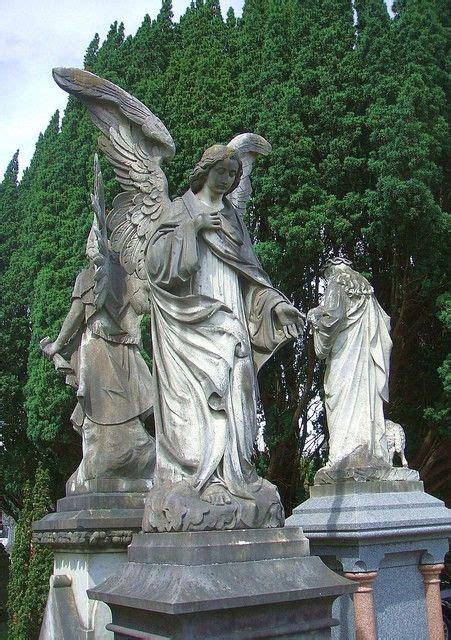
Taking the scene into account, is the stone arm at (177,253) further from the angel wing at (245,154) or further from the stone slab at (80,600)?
the stone slab at (80,600)

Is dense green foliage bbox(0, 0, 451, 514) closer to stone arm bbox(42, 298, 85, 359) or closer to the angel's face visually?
stone arm bbox(42, 298, 85, 359)

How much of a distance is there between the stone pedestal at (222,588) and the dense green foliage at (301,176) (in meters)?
8.83

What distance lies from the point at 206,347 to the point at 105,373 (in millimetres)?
2144

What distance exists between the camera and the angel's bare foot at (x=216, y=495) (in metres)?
3.73

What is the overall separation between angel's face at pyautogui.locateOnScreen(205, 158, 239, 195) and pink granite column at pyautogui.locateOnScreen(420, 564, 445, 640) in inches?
159

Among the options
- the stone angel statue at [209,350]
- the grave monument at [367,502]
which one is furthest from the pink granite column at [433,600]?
the stone angel statue at [209,350]

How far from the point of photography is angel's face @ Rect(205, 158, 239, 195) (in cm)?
447

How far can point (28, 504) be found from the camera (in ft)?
49.3


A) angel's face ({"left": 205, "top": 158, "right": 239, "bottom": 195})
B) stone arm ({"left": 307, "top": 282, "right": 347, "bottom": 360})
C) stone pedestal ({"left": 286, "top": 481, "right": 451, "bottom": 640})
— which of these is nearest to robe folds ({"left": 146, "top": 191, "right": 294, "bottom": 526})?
angel's face ({"left": 205, "top": 158, "right": 239, "bottom": 195})

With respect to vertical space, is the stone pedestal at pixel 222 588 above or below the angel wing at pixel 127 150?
below

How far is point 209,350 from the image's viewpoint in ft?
13.4

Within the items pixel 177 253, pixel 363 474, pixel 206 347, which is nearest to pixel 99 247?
pixel 177 253

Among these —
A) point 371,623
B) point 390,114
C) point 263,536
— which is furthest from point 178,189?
point 263,536

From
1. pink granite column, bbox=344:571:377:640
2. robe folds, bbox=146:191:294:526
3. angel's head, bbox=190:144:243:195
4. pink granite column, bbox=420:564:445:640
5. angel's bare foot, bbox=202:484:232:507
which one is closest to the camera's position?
angel's bare foot, bbox=202:484:232:507
